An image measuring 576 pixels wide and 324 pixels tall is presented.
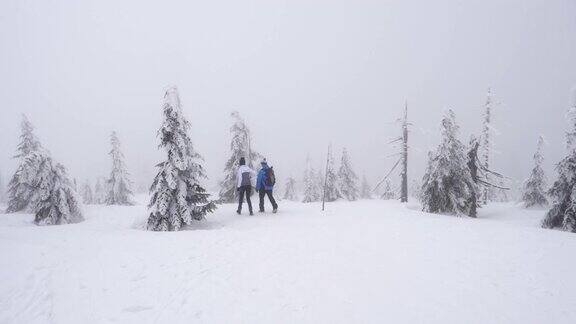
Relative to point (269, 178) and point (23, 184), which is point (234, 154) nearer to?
point (269, 178)

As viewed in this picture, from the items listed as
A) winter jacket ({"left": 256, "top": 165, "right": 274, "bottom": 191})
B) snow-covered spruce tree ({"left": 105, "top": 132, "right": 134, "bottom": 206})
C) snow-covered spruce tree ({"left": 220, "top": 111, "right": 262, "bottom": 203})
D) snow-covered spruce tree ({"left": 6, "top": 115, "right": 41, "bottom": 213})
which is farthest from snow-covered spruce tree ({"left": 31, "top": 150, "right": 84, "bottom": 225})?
snow-covered spruce tree ({"left": 105, "top": 132, "right": 134, "bottom": 206})

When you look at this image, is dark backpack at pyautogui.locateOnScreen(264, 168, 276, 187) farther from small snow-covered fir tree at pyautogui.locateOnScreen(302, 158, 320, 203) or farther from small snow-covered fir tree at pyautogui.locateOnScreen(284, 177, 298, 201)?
small snow-covered fir tree at pyautogui.locateOnScreen(284, 177, 298, 201)

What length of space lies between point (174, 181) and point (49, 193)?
364 inches

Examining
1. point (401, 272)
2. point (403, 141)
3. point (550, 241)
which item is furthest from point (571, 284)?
point (403, 141)

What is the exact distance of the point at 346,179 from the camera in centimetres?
4834

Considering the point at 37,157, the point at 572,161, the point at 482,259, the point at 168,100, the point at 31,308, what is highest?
the point at 168,100

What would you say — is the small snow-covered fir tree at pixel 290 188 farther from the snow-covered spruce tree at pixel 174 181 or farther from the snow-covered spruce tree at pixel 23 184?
the snow-covered spruce tree at pixel 174 181

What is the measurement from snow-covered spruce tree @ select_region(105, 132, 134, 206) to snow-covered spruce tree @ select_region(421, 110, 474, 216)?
34494 millimetres

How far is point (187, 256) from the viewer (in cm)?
900

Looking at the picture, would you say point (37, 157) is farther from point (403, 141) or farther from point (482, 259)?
point (403, 141)

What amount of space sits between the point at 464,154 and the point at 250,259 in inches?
744

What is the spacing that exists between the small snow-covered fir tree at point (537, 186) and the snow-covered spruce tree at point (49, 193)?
3814 cm

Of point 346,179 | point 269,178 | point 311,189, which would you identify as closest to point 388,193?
point 346,179

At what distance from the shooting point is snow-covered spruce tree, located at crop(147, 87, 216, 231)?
14.8 m
